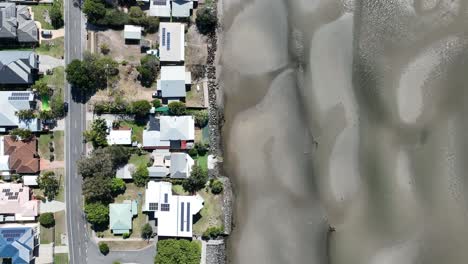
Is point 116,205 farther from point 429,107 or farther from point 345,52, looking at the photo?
point 429,107

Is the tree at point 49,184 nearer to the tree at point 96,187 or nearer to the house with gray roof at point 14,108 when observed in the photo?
the tree at point 96,187

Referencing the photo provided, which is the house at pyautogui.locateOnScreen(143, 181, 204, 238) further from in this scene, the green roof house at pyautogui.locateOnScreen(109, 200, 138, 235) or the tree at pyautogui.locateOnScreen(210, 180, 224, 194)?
the tree at pyautogui.locateOnScreen(210, 180, 224, 194)

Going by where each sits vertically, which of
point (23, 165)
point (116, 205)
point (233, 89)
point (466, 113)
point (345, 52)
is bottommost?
point (116, 205)

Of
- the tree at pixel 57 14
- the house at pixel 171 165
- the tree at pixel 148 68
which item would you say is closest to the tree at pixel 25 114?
the tree at pixel 57 14

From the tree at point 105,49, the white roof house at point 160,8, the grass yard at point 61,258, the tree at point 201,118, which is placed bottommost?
the grass yard at point 61,258

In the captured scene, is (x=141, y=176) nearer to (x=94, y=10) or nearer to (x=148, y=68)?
(x=148, y=68)

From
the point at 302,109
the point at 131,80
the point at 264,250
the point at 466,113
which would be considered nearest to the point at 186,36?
the point at 131,80

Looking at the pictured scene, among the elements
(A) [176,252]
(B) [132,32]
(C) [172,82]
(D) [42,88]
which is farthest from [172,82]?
(A) [176,252]

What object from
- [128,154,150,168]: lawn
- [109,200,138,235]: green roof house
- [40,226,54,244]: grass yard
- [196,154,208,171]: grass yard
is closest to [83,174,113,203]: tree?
[109,200,138,235]: green roof house
